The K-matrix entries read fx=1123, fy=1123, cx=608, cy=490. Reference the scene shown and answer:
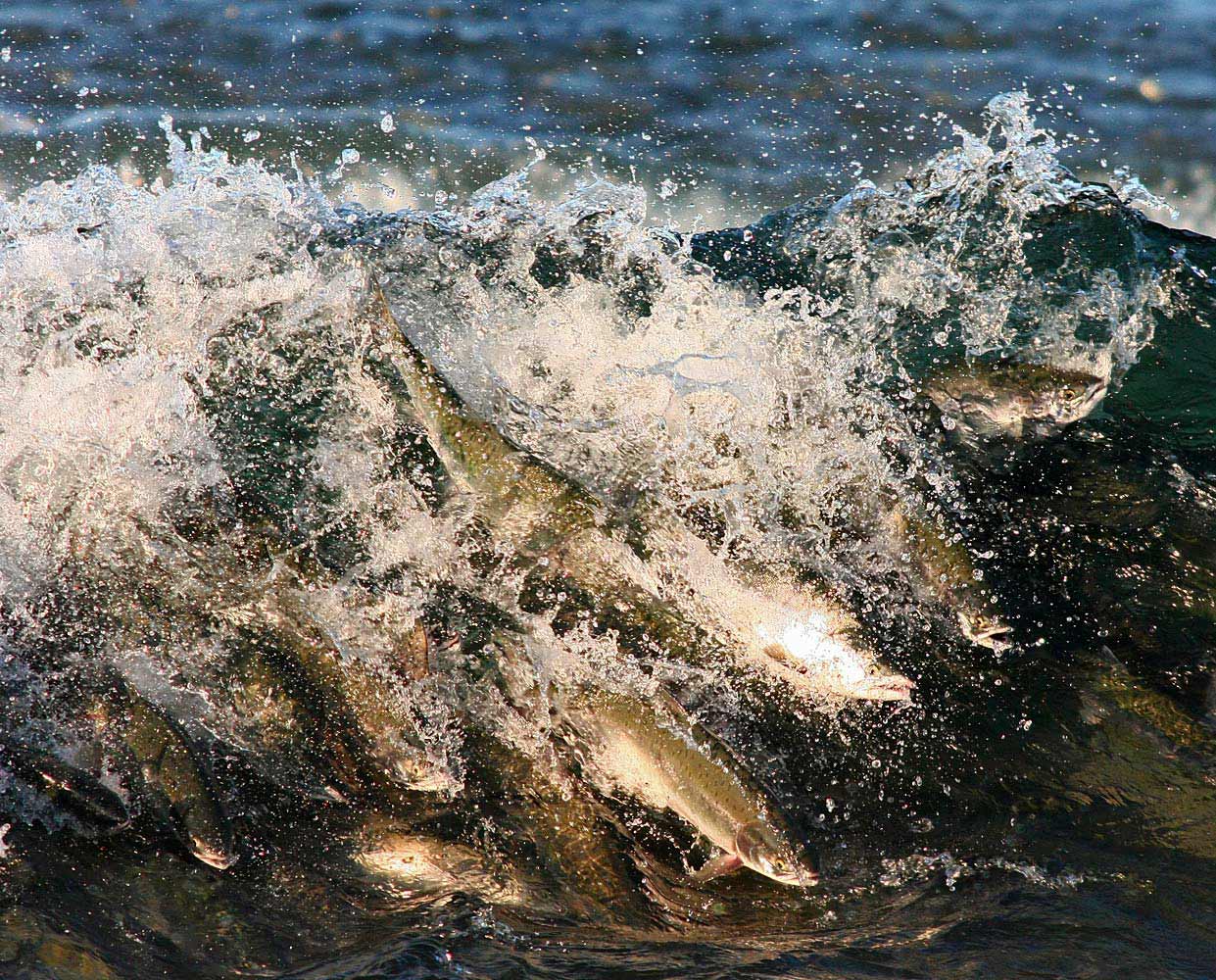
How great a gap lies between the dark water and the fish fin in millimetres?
54

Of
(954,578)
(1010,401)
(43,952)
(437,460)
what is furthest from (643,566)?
(43,952)

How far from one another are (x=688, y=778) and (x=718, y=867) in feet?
1.04

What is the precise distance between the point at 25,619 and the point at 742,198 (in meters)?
7.63

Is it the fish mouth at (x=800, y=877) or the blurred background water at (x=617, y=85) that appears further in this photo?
the blurred background water at (x=617, y=85)

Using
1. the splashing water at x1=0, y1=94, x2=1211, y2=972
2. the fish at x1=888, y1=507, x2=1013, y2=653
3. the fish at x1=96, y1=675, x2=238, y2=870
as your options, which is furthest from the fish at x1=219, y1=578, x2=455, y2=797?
the fish at x1=888, y1=507, x2=1013, y2=653

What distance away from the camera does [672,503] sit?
169 inches

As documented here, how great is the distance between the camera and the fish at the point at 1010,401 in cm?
448

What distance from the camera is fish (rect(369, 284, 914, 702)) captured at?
3.78 m

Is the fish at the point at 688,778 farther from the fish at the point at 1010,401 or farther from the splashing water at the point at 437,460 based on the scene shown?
the fish at the point at 1010,401

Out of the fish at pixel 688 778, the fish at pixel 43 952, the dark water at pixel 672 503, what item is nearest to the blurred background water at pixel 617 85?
the dark water at pixel 672 503

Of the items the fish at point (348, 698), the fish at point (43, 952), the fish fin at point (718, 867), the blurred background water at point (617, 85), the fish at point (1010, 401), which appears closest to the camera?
the fish at point (43, 952)

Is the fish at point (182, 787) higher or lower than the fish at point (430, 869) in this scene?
higher

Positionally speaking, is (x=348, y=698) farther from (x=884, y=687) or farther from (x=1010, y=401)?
(x=1010, y=401)

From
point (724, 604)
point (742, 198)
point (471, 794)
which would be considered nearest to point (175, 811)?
point (471, 794)
